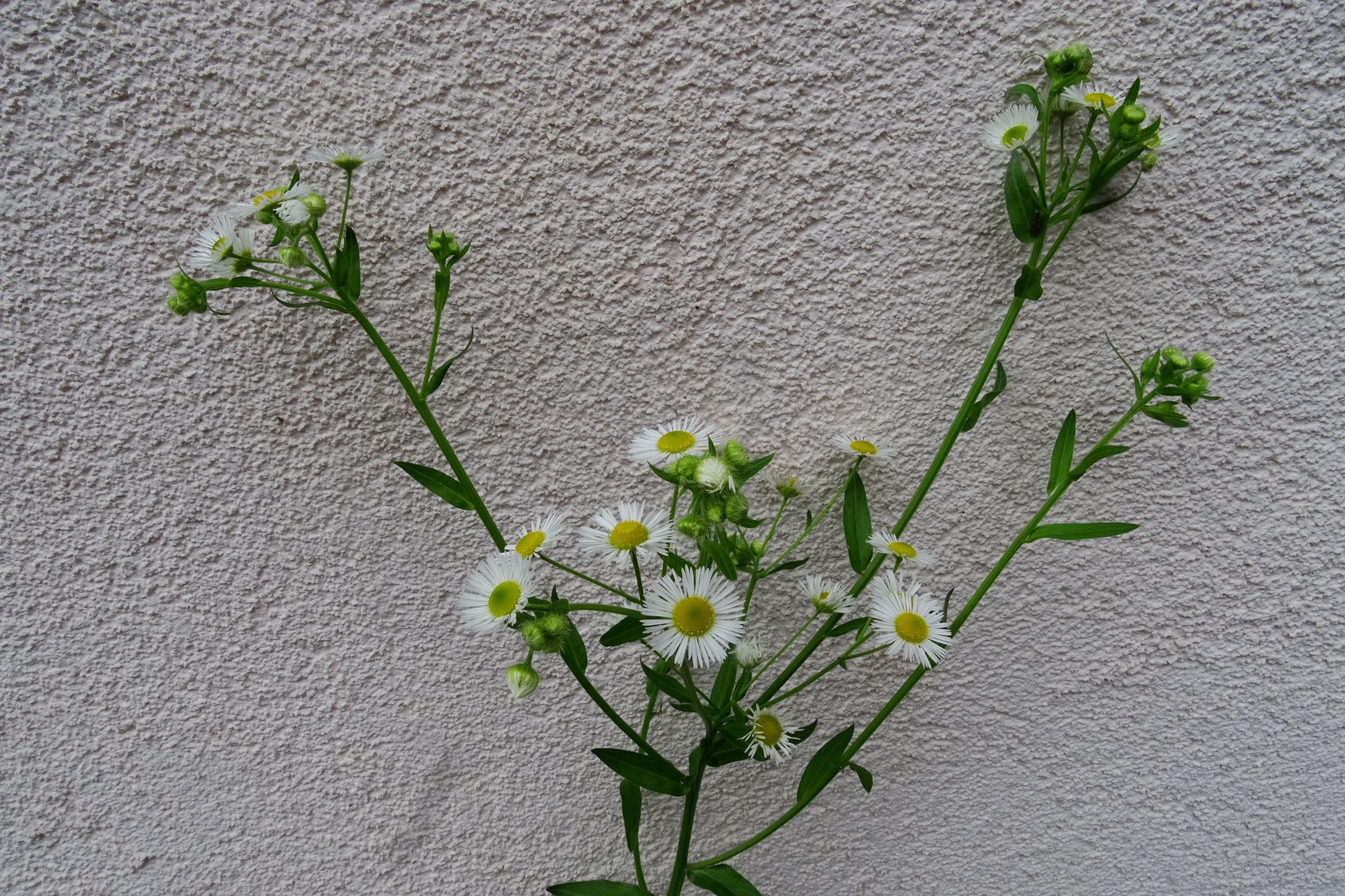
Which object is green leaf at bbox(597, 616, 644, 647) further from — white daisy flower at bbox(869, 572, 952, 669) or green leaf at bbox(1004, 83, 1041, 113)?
green leaf at bbox(1004, 83, 1041, 113)

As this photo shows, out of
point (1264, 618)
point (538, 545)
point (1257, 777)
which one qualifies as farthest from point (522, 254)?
point (1257, 777)

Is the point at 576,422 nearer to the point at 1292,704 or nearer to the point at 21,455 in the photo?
the point at 21,455

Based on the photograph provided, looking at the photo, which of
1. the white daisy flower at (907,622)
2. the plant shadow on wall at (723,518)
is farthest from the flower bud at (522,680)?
the white daisy flower at (907,622)

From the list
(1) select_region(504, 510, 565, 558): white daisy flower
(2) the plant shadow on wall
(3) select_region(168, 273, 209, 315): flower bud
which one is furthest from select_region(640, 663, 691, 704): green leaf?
(3) select_region(168, 273, 209, 315): flower bud

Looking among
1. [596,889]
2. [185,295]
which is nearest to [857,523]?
[596,889]

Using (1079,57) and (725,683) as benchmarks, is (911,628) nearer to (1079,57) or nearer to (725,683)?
(725,683)

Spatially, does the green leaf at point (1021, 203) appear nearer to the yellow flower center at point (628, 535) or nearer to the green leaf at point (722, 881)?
the yellow flower center at point (628, 535)
